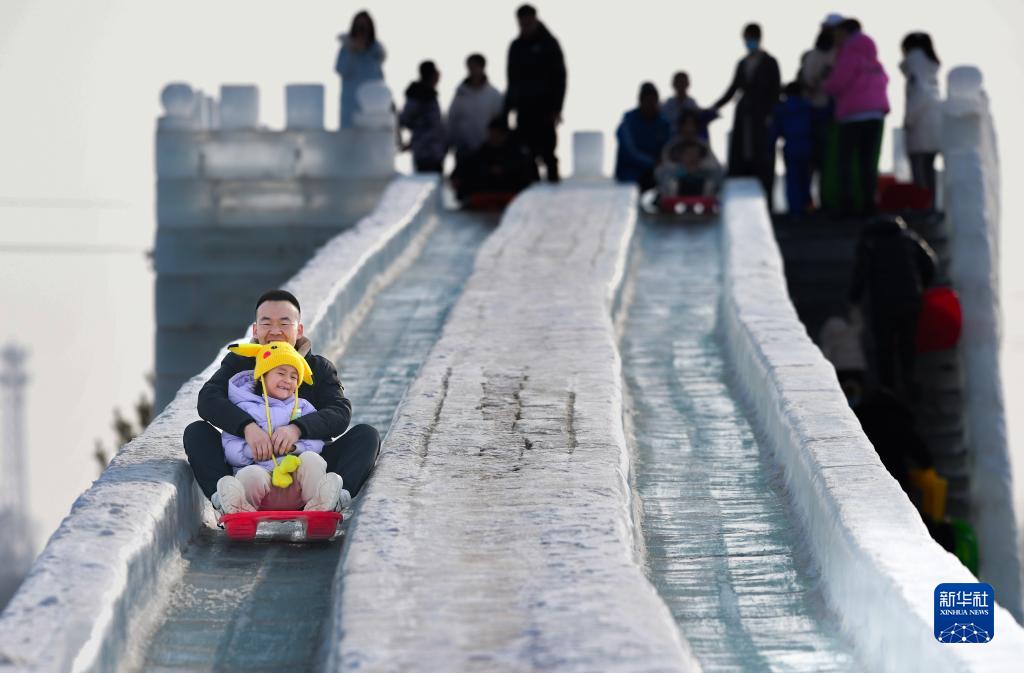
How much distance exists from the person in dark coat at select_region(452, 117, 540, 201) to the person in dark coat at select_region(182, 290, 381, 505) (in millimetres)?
10242

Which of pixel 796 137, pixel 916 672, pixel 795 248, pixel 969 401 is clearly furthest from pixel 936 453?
pixel 916 672

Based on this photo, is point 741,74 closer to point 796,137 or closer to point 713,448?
point 796,137

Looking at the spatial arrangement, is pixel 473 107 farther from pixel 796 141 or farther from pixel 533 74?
pixel 796 141

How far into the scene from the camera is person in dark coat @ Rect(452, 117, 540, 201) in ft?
60.3

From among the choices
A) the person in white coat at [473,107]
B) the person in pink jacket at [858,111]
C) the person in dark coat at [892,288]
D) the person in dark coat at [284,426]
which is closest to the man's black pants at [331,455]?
the person in dark coat at [284,426]

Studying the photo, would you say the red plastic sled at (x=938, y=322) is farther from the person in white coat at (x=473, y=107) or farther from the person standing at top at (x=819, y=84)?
the person in white coat at (x=473, y=107)

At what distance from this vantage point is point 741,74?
18.1m

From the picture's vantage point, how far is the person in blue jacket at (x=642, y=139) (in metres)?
18.5

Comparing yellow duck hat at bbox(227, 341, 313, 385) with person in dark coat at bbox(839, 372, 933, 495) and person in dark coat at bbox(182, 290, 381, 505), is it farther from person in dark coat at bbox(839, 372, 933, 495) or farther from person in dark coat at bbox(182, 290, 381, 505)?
person in dark coat at bbox(839, 372, 933, 495)

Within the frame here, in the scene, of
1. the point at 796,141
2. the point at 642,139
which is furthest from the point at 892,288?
the point at 642,139

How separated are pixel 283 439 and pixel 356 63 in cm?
1175

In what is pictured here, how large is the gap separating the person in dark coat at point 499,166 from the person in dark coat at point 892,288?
4498 millimetres

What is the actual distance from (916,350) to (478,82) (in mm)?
5503

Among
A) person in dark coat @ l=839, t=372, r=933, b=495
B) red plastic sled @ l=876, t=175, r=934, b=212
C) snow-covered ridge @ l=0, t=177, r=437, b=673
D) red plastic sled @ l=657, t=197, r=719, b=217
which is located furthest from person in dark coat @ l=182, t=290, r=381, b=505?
red plastic sled @ l=876, t=175, r=934, b=212
